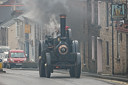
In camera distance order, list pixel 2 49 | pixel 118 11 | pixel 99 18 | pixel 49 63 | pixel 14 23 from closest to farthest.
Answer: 1. pixel 49 63
2. pixel 118 11
3. pixel 99 18
4. pixel 2 49
5. pixel 14 23

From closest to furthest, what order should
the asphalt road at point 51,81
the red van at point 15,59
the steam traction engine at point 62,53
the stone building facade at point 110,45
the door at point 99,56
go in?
1. the asphalt road at point 51,81
2. the steam traction engine at point 62,53
3. the stone building facade at point 110,45
4. the door at point 99,56
5. the red van at point 15,59

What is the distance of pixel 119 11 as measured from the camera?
3250cm

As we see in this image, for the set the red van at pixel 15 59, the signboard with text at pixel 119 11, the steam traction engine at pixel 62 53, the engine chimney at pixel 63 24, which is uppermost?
the signboard with text at pixel 119 11

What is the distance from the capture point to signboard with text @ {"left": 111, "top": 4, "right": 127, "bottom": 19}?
32094 millimetres

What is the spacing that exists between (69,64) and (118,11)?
4884mm

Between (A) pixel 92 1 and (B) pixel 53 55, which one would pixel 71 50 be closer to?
(B) pixel 53 55

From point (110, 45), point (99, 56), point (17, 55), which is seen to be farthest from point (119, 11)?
point (17, 55)

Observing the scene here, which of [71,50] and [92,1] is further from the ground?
[92,1]

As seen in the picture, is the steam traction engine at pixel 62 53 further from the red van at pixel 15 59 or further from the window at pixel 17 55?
the window at pixel 17 55

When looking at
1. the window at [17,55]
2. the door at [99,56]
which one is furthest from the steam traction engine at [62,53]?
the window at [17,55]

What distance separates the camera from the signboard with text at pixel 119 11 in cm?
3209

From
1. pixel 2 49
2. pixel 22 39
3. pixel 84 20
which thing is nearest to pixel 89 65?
pixel 84 20

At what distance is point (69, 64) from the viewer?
30.6 metres

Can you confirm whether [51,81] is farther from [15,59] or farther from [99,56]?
[15,59]
